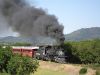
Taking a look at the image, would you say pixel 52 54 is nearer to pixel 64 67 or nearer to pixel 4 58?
pixel 64 67

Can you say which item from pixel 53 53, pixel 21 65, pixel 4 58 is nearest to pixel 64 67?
pixel 53 53

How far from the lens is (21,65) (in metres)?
36.7

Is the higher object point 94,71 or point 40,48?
point 40,48

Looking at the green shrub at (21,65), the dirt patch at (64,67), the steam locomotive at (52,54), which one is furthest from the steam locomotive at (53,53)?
the green shrub at (21,65)

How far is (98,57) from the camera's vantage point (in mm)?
68875

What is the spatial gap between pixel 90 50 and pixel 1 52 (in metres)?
33.3

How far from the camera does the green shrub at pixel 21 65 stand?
1455 inches

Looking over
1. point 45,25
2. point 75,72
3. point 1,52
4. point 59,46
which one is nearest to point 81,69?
point 75,72

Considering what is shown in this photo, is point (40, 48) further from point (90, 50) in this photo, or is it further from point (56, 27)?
point (90, 50)

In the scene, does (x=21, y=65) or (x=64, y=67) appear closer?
(x=21, y=65)

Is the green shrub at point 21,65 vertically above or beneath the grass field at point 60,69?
above

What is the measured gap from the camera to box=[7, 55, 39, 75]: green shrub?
37.0 meters

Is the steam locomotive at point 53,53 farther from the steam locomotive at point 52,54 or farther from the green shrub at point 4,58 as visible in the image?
the green shrub at point 4,58

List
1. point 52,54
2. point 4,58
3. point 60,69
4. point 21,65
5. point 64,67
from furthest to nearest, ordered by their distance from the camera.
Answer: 1. point 52,54
2. point 60,69
3. point 64,67
4. point 4,58
5. point 21,65
